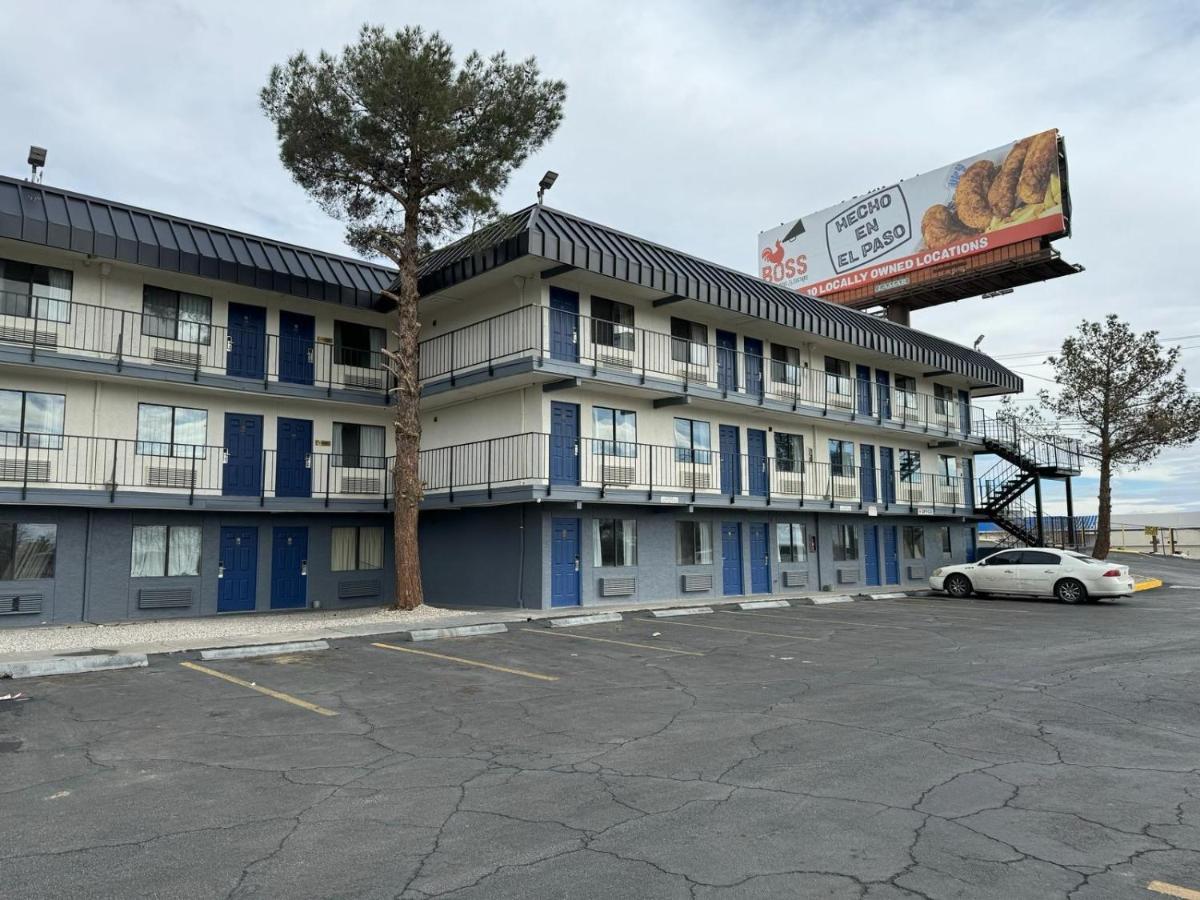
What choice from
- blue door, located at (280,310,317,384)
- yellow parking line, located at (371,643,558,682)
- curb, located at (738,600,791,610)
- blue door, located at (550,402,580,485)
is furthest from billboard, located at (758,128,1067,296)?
yellow parking line, located at (371,643,558,682)

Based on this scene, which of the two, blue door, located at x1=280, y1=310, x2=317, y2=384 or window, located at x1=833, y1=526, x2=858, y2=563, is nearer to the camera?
blue door, located at x1=280, y1=310, x2=317, y2=384

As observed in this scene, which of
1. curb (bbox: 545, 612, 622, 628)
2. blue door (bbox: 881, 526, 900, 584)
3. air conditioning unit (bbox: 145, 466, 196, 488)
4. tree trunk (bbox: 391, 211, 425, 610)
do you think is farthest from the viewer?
blue door (bbox: 881, 526, 900, 584)

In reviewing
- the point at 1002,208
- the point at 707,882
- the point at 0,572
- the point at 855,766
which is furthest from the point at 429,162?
the point at 1002,208

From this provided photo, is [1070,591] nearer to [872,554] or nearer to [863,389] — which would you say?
[872,554]

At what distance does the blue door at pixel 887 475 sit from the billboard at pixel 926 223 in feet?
44.1

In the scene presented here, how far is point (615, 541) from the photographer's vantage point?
890 inches

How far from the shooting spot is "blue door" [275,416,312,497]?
22766 millimetres

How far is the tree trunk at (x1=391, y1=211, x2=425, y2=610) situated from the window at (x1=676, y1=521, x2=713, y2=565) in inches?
313

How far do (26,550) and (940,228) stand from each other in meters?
39.8

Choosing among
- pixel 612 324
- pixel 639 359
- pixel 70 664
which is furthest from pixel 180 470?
pixel 639 359

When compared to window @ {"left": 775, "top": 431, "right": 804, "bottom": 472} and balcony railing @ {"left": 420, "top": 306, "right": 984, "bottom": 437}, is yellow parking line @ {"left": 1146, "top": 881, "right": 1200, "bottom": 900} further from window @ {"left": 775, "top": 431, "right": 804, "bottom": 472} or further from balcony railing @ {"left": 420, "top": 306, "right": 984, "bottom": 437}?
window @ {"left": 775, "top": 431, "right": 804, "bottom": 472}

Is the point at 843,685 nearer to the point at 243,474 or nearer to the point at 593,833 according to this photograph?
the point at 593,833

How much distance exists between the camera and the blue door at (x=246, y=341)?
22109mm

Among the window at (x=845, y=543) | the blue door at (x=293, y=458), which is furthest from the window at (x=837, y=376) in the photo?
the blue door at (x=293, y=458)
